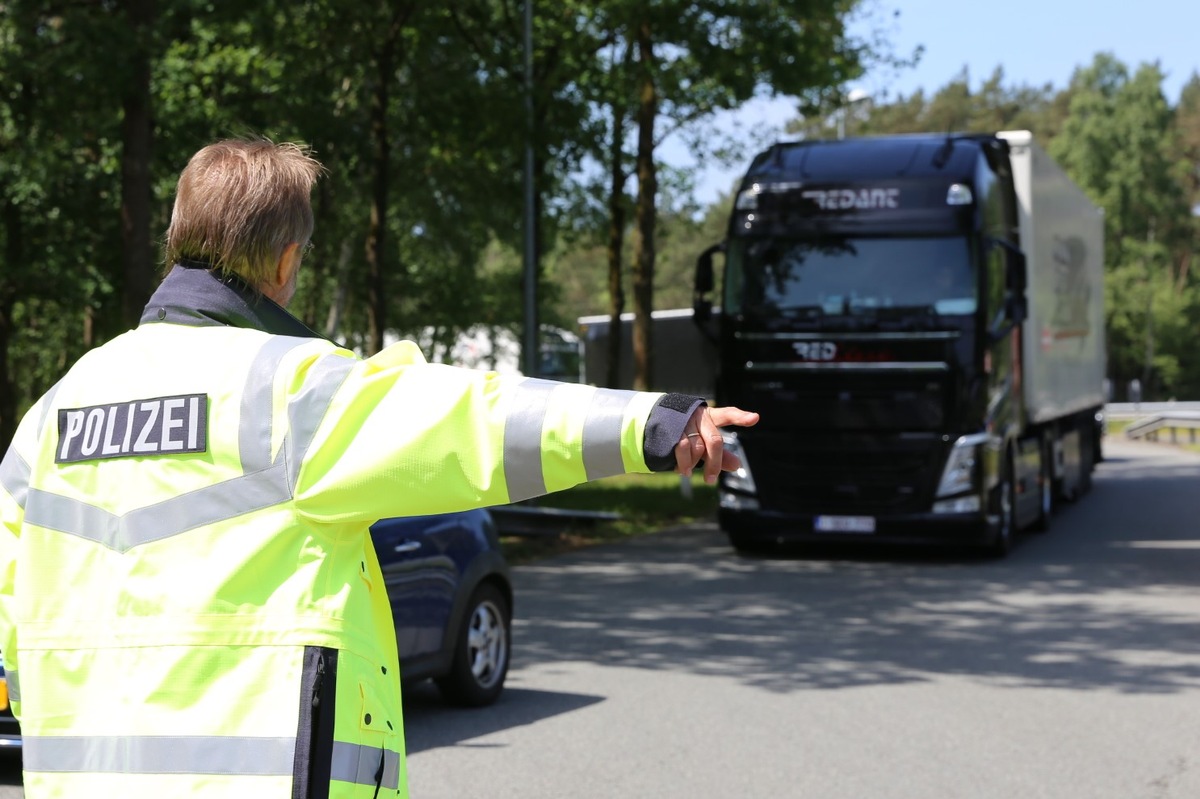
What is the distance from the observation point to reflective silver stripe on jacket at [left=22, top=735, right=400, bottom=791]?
2.29 m

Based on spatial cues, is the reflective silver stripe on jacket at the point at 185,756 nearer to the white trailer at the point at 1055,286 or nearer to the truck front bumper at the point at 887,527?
the truck front bumper at the point at 887,527

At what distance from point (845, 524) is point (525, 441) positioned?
12.4 meters

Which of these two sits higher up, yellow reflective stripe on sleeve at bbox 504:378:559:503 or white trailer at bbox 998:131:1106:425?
A: white trailer at bbox 998:131:1106:425

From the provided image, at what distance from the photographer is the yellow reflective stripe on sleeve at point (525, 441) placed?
2.26 m

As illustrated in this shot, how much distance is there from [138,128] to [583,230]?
15057 millimetres

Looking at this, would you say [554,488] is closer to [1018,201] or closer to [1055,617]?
[1055,617]

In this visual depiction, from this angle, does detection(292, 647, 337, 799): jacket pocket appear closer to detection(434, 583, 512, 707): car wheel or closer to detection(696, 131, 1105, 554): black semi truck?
detection(434, 583, 512, 707): car wheel

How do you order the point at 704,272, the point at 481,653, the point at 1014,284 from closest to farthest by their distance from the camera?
the point at 481,653 < the point at 704,272 < the point at 1014,284

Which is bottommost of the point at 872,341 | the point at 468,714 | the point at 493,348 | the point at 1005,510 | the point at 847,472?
the point at 468,714

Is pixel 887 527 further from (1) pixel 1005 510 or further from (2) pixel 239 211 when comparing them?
(2) pixel 239 211

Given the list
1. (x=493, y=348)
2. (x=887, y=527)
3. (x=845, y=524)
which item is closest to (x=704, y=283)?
(x=845, y=524)

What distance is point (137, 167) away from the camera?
15.4 meters

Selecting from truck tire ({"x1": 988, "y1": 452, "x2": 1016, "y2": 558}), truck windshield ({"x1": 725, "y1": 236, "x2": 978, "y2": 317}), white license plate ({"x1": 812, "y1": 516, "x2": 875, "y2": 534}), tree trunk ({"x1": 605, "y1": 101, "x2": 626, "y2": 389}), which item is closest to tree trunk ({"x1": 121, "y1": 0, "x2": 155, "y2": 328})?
truck windshield ({"x1": 725, "y1": 236, "x2": 978, "y2": 317})

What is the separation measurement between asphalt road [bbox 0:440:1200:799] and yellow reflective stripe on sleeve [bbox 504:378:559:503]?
13.3 feet
